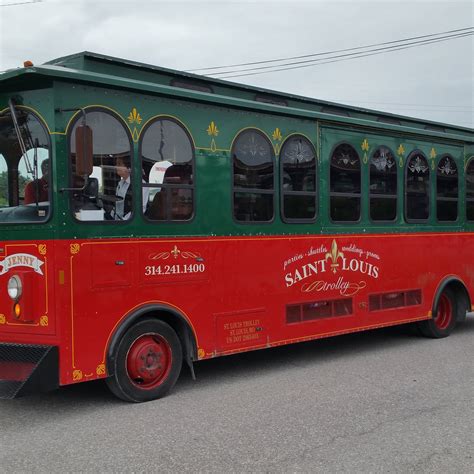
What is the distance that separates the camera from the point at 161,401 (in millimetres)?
5609

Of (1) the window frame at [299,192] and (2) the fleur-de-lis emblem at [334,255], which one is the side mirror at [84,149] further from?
(2) the fleur-de-lis emblem at [334,255]

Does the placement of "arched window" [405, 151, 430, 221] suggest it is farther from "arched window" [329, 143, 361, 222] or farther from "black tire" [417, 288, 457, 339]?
"black tire" [417, 288, 457, 339]

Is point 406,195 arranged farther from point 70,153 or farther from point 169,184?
point 70,153

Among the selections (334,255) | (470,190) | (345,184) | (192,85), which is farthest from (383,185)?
(192,85)

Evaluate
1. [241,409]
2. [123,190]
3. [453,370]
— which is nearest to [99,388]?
[241,409]

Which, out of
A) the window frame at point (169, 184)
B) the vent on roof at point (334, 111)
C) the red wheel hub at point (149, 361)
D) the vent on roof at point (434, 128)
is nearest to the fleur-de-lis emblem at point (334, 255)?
the vent on roof at point (334, 111)

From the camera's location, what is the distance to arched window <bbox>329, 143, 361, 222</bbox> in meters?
7.37

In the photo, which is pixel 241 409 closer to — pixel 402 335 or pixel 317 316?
pixel 317 316

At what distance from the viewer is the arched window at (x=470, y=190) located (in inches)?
372

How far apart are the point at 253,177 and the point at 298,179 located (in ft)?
2.31

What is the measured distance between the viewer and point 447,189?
9.08 metres

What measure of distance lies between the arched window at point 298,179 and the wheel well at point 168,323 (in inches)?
71.6

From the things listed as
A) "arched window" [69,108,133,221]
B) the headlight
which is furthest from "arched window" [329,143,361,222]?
the headlight

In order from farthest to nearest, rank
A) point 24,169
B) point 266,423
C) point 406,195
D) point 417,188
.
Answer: point 417,188
point 406,195
point 24,169
point 266,423
